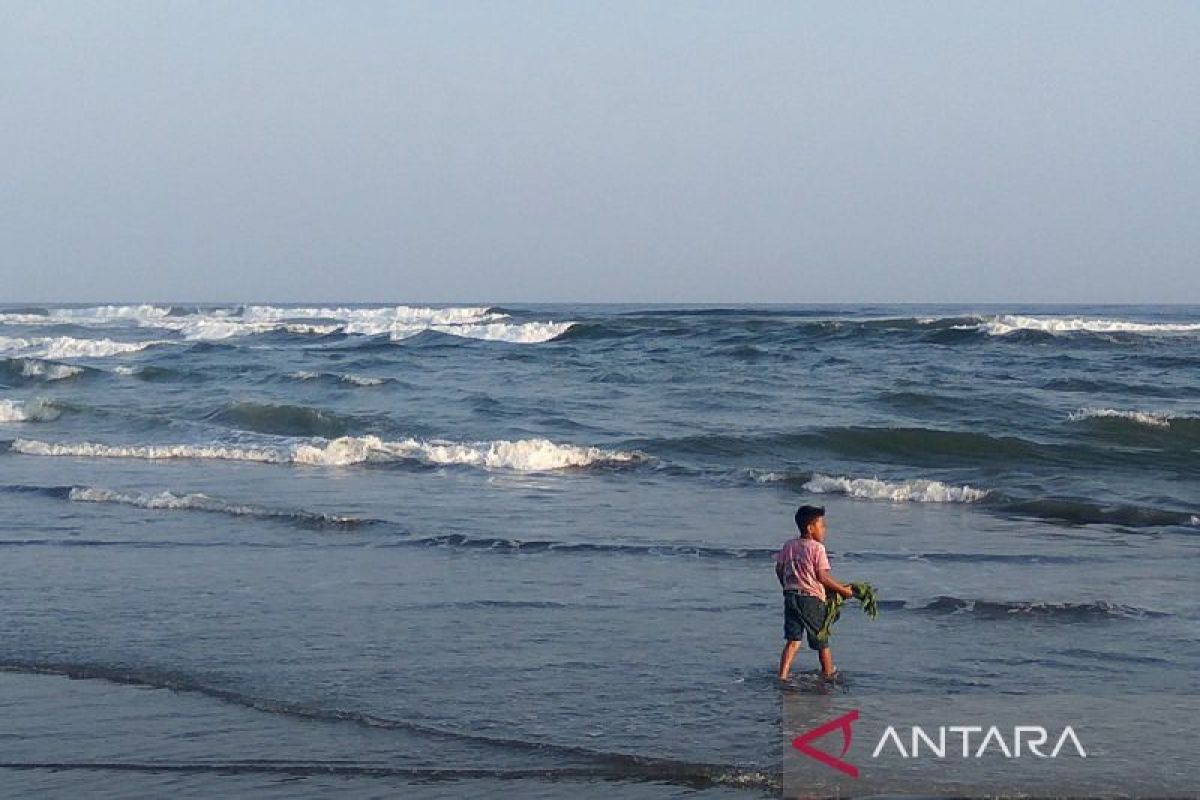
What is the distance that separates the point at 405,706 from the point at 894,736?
8.41ft

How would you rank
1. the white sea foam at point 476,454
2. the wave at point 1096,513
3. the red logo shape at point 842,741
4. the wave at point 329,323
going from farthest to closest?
1. the wave at point 329,323
2. the white sea foam at point 476,454
3. the wave at point 1096,513
4. the red logo shape at point 842,741

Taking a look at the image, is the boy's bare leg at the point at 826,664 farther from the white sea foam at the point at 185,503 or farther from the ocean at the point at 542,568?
the white sea foam at the point at 185,503

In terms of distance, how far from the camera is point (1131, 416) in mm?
20562

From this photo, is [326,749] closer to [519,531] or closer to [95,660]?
[95,660]

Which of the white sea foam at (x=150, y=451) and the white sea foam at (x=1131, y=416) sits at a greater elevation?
the white sea foam at (x=1131, y=416)

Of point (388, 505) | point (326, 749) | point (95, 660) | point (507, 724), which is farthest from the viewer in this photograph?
point (388, 505)

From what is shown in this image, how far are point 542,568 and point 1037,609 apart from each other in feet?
12.7

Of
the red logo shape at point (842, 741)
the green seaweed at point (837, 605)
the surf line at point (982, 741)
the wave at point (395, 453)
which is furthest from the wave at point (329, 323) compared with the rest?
the surf line at point (982, 741)

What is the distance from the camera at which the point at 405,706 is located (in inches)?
294

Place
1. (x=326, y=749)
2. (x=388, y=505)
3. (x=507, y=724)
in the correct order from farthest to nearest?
(x=388, y=505), (x=507, y=724), (x=326, y=749)

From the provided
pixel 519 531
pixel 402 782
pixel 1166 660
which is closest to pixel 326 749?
pixel 402 782

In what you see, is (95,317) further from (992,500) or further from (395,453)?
(992,500)

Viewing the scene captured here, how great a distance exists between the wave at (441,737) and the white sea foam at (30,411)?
1758 cm

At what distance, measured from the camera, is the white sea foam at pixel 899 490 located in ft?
50.1
